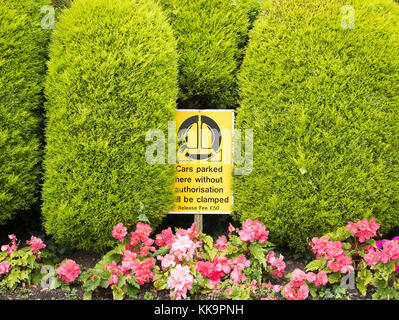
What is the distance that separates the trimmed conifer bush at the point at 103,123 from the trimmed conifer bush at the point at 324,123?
3.09ft

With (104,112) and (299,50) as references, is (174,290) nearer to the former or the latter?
(104,112)

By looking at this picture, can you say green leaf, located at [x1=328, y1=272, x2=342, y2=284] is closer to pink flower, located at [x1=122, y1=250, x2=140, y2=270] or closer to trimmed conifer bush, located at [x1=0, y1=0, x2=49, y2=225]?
pink flower, located at [x1=122, y1=250, x2=140, y2=270]

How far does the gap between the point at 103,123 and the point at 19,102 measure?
83cm

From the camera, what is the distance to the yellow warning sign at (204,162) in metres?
3.96

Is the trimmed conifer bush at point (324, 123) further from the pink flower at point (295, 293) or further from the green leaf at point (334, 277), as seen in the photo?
the pink flower at point (295, 293)

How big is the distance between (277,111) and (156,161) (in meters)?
1.22

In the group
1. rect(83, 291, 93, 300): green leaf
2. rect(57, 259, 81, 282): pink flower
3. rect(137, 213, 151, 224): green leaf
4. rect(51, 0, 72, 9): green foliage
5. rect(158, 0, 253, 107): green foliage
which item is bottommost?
rect(83, 291, 93, 300): green leaf

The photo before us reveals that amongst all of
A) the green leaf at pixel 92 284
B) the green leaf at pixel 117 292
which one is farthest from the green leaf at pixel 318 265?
the green leaf at pixel 92 284

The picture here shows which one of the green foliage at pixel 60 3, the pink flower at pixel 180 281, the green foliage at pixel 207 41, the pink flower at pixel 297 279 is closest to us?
the pink flower at pixel 180 281

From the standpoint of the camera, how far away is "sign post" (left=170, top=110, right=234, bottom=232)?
396cm

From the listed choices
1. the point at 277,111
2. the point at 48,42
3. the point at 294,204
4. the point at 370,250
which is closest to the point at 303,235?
the point at 294,204

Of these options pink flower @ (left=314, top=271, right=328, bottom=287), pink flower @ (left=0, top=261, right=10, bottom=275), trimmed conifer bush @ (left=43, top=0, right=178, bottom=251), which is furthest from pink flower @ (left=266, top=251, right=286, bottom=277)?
pink flower @ (left=0, top=261, right=10, bottom=275)

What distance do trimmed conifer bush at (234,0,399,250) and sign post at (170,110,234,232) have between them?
0.35 metres

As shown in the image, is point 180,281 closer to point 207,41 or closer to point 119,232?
point 119,232
